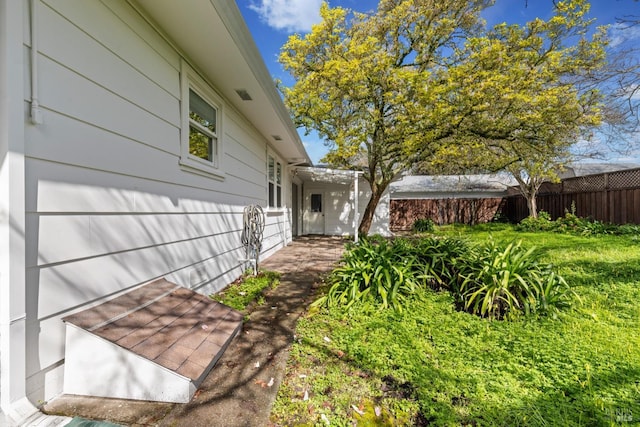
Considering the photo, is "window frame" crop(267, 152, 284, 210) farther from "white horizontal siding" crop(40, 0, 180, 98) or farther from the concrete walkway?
the concrete walkway

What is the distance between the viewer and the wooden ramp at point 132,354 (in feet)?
5.69

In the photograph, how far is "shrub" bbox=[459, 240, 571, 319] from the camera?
9.91 ft

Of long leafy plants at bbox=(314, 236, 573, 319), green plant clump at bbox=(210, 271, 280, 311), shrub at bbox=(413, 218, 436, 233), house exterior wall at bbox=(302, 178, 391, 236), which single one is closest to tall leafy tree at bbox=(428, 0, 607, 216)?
long leafy plants at bbox=(314, 236, 573, 319)

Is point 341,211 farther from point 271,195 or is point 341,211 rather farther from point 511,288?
point 511,288

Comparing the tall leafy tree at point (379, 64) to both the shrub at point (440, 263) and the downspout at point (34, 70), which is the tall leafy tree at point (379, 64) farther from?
the downspout at point (34, 70)

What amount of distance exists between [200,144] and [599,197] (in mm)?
13331

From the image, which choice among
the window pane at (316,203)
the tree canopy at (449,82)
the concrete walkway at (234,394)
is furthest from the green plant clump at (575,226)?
the concrete walkway at (234,394)

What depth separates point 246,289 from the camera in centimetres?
421

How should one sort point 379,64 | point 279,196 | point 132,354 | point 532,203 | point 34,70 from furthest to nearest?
point 532,203, point 279,196, point 379,64, point 132,354, point 34,70

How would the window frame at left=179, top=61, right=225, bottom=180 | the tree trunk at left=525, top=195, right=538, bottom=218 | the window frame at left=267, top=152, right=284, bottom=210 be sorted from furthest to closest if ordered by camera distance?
the tree trunk at left=525, top=195, right=538, bottom=218
the window frame at left=267, top=152, right=284, bottom=210
the window frame at left=179, top=61, right=225, bottom=180

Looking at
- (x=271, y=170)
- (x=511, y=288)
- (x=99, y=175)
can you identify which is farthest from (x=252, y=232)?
(x=511, y=288)

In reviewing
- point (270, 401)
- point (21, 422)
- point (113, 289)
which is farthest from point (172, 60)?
point (270, 401)

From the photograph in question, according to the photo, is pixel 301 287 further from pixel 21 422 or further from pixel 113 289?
pixel 21 422

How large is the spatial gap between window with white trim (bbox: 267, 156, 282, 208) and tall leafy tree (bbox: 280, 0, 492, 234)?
1.78 meters
